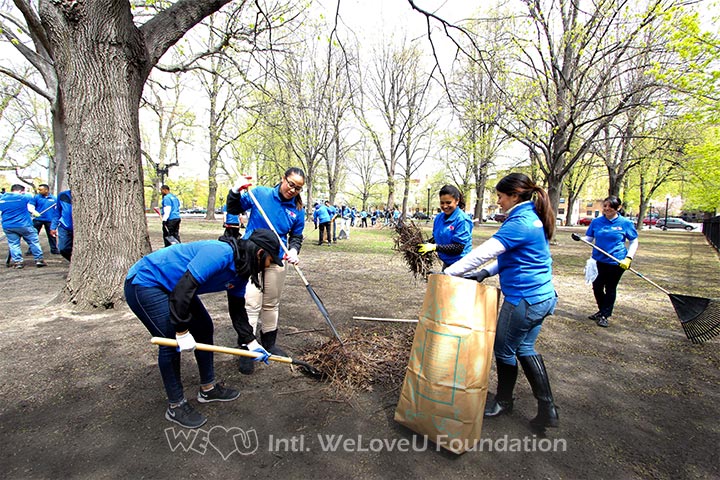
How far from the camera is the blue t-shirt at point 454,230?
388 centimetres

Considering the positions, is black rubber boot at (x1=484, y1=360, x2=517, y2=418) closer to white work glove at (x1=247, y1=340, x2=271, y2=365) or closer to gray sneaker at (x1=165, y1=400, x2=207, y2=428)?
white work glove at (x1=247, y1=340, x2=271, y2=365)

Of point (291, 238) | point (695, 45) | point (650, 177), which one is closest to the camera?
point (291, 238)

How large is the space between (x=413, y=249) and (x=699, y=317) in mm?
3295

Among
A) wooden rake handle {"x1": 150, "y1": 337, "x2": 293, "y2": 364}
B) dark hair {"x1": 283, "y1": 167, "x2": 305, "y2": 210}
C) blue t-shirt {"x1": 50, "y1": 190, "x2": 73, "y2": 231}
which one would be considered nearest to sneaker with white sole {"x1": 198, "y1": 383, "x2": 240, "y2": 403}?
wooden rake handle {"x1": 150, "y1": 337, "x2": 293, "y2": 364}

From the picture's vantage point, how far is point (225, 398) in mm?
2783

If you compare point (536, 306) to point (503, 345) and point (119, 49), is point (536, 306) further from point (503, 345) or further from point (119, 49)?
point (119, 49)

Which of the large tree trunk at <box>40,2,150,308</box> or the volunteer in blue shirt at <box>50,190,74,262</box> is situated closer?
the large tree trunk at <box>40,2,150,308</box>

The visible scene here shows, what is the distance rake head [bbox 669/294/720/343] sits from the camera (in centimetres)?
384

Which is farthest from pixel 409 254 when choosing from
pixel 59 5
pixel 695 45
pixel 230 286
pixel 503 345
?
pixel 695 45

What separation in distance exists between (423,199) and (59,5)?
71.9 metres

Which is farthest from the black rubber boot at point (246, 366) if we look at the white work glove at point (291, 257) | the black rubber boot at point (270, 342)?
the white work glove at point (291, 257)

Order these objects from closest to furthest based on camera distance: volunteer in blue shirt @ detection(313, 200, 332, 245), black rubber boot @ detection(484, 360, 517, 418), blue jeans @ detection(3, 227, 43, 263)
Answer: black rubber boot @ detection(484, 360, 517, 418) → blue jeans @ detection(3, 227, 43, 263) → volunteer in blue shirt @ detection(313, 200, 332, 245)

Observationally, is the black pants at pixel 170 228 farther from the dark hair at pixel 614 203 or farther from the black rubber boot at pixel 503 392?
the dark hair at pixel 614 203

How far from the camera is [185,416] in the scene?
2.48 metres
